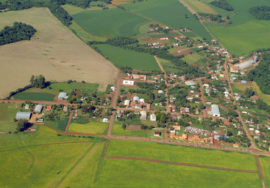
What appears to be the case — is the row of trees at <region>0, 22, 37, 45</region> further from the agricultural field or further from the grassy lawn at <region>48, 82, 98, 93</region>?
the agricultural field

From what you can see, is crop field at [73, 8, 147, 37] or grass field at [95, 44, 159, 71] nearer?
grass field at [95, 44, 159, 71]

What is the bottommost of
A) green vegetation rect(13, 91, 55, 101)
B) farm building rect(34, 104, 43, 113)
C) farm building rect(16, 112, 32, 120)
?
farm building rect(16, 112, 32, 120)

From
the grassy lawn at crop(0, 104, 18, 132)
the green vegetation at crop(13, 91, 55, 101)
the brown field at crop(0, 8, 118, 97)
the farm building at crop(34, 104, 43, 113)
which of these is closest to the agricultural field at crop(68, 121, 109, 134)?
the farm building at crop(34, 104, 43, 113)

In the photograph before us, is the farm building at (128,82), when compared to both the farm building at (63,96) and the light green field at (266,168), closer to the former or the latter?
the farm building at (63,96)

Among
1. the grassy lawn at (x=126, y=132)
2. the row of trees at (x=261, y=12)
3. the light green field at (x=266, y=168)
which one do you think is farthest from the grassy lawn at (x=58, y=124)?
the row of trees at (x=261, y=12)


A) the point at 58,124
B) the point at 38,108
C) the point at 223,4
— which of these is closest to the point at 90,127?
the point at 58,124

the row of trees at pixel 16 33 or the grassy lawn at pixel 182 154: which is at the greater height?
the row of trees at pixel 16 33

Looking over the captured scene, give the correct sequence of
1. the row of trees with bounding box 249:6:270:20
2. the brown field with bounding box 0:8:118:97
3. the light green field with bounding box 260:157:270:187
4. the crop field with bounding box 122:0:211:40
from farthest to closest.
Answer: the row of trees with bounding box 249:6:270:20
the crop field with bounding box 122:0:211:40
the brown field with bounding box 0:8:118:97
the light green field with bounding box 260:157:270:187
